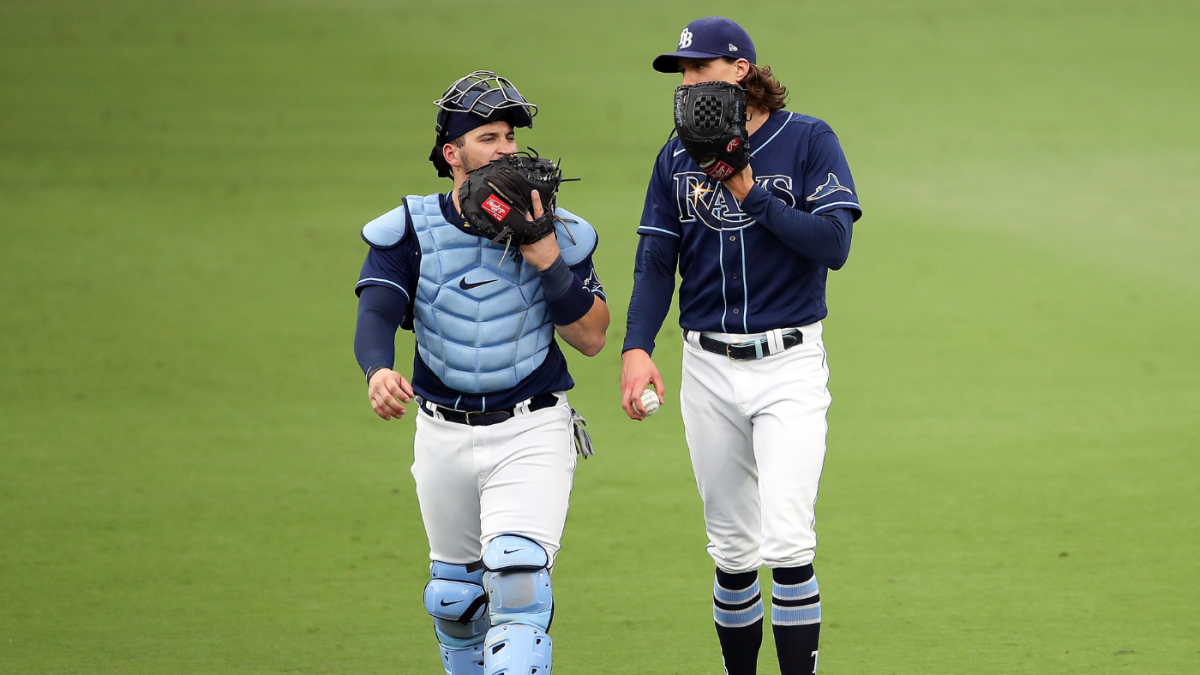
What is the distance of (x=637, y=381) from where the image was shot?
4094mm

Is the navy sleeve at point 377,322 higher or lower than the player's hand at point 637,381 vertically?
higher

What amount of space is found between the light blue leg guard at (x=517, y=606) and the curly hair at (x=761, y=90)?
1.56 metres

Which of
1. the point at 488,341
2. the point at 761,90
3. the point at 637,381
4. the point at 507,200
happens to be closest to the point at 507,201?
the point at 507,200

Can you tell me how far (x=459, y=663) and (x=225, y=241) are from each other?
28.4ft

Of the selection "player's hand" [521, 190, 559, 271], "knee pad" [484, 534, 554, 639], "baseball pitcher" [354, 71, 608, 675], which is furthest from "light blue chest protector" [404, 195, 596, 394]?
"knee pad" [484, 534, 554, 639]

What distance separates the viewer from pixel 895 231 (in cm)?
1212

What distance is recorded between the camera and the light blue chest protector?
12.7 feet

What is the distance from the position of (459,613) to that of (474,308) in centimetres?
92

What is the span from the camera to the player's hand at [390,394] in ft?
11.7

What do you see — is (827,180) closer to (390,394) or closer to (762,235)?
(762,235)

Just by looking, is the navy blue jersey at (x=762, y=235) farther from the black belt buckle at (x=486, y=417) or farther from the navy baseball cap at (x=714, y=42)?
the black belt buckle at (x=486, y=417)

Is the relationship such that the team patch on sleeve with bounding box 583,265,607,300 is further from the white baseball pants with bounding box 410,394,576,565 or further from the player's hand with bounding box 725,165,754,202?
the player's hand with bounding box 725,165,754,202

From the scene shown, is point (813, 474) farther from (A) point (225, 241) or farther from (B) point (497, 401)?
(A) point (225, 241)

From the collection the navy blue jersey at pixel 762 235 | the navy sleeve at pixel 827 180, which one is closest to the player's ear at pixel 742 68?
the navy blue jersey at pixel 762 235
